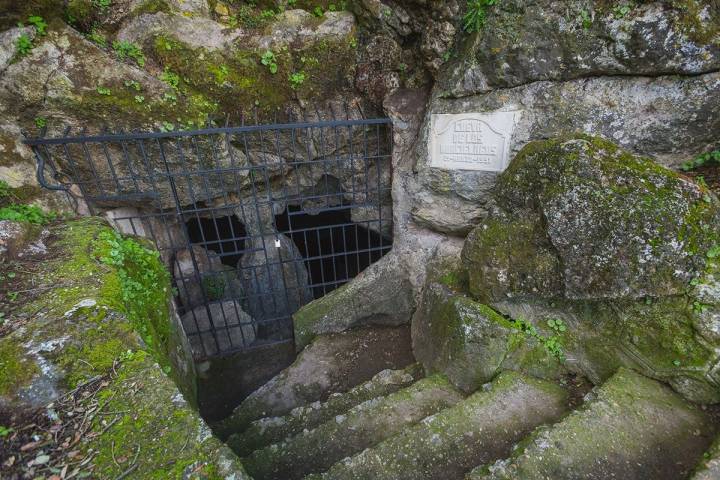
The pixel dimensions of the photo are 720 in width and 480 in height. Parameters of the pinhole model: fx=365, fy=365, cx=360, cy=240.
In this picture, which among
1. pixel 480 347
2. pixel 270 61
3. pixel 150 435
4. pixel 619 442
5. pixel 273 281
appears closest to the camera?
pixel 150 435

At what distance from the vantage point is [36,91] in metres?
3.21

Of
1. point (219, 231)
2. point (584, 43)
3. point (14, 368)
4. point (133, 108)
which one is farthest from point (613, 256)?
point (219, 231)

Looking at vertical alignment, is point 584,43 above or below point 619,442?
above

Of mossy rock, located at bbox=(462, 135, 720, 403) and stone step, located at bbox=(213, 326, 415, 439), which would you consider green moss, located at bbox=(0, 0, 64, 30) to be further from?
mossy rock, located at bbox=(462, 135, 720, 403)

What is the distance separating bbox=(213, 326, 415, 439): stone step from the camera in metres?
3.85

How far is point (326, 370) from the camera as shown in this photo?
13.8 feet

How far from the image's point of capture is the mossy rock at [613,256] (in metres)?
2.19

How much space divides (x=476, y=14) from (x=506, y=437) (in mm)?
3334

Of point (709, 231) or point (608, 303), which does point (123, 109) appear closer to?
point (608, 303)

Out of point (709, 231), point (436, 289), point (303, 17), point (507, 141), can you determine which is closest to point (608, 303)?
point (709, 231)

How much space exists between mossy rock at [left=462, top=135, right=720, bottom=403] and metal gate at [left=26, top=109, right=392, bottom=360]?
205 cm

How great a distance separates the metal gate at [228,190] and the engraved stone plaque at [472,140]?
0.71m

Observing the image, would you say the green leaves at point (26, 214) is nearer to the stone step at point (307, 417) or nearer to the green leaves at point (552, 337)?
the stone step at point (307, 417)

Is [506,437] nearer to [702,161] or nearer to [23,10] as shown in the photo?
[702,161]
